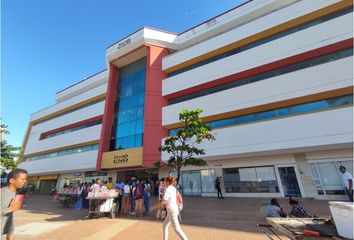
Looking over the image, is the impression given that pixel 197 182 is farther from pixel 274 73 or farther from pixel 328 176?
pixel 274 73

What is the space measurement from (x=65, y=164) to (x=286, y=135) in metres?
26.7

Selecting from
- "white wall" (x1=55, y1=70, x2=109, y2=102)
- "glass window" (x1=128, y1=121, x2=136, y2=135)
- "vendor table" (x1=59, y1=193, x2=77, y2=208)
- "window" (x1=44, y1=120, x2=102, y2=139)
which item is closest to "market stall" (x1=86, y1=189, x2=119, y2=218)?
"vendor table" (x1=59, y1=193, x2=77, y2=208)

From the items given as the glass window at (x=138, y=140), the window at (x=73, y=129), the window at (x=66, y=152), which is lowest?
the glass window at (x=138, y=140)

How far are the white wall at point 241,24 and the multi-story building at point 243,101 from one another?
92 millimetres

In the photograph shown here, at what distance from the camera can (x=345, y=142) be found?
1310cm

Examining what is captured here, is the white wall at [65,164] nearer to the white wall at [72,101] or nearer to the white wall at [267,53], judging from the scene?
the white wall at [72,101]

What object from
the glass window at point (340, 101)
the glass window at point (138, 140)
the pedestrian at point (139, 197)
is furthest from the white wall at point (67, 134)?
the glass window at point (340, 101)

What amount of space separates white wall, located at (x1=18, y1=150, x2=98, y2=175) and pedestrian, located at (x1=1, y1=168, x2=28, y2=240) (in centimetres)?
2325

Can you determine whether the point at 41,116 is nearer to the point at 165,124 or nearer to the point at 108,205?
the point at 165,124

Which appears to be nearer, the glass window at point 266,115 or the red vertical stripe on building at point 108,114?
the glass window at point 266,115

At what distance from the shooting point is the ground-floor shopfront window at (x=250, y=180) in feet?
54.9

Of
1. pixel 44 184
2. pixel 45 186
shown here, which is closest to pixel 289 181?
pixel 45 186

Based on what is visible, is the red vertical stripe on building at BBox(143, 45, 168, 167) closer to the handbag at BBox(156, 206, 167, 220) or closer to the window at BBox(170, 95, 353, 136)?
the window at BBox(170, 95, 353, 136)

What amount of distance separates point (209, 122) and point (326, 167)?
9.48 metres
